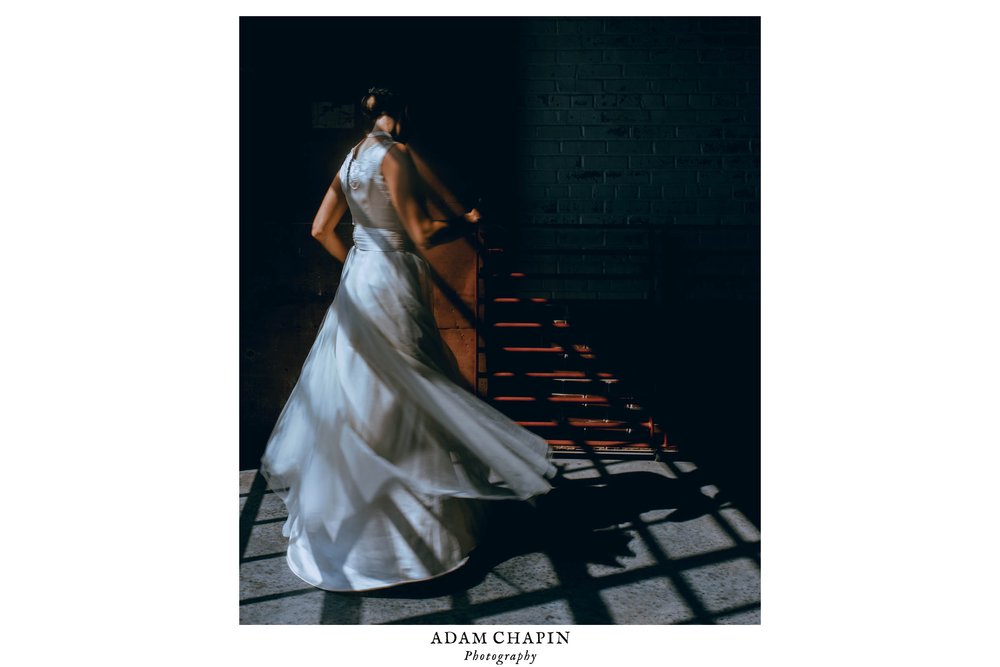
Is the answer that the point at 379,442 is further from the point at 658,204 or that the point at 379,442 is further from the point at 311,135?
the point at 658,204

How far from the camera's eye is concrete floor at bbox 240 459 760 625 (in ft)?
9.43

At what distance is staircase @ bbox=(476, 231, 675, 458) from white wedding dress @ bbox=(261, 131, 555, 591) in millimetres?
1704

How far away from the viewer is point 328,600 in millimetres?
2953

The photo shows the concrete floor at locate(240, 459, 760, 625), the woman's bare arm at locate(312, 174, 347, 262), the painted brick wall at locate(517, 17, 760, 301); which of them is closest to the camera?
the concrete floor at locate(240, 459, 760, 625)

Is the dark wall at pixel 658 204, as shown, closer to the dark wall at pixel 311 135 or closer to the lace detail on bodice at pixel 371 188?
the dark wall at pixel 311 135

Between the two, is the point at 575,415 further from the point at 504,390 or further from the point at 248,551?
the point at 248,551

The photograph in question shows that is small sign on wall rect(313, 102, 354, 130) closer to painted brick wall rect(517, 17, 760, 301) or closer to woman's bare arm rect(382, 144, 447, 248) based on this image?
painted brick wall rect(517, 17, 760, 301)

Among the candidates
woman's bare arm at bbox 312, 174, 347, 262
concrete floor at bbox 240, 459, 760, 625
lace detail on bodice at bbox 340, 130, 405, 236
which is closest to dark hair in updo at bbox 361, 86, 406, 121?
lace detail on bodice at bbox 340, 130, 405, 236

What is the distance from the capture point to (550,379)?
4.95 metres

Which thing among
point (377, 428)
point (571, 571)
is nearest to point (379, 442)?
point (377, 428)

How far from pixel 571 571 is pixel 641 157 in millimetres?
2766

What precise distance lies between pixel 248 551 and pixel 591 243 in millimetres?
2827

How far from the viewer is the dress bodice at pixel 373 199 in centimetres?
311

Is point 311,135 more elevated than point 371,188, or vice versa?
point 311,135
